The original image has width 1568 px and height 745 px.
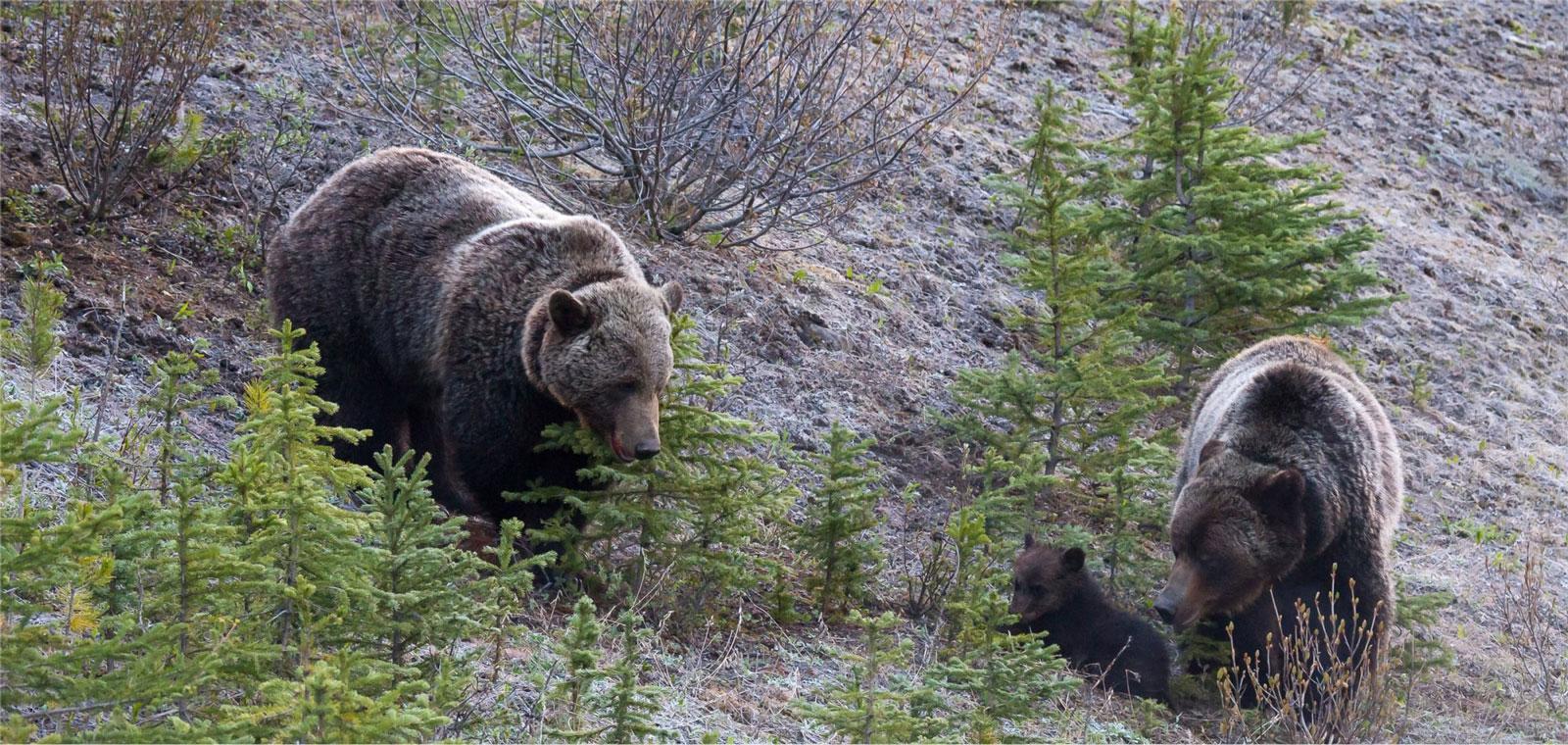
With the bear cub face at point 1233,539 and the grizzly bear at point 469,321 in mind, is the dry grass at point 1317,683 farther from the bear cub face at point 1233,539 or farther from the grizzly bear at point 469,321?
the grizzly bear at point 469,321

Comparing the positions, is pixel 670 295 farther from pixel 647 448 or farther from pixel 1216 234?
pixel 1216 234

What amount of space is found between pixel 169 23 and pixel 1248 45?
40.6 feet

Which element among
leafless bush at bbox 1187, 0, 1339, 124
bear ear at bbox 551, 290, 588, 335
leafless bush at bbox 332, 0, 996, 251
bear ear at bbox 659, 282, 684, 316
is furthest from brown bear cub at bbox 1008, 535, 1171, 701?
leafless bush at bbox 1187, 0, 1339, 124

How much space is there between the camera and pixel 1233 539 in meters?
7.00

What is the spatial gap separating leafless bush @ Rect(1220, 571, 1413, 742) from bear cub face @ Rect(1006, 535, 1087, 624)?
90cm

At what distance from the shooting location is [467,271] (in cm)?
686

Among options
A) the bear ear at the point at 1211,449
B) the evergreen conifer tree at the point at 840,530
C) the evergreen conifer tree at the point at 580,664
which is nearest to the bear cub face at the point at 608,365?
the evergreen conifer tree at the point at 840,530

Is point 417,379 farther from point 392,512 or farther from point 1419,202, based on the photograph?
point 1419,202

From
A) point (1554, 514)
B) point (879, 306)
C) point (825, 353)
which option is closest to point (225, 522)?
point (825, 353)

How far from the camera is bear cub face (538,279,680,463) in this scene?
Answer: 6312 mm

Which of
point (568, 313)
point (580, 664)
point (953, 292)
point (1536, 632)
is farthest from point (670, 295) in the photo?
point (1536, 632)

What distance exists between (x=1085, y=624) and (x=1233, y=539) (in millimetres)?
931

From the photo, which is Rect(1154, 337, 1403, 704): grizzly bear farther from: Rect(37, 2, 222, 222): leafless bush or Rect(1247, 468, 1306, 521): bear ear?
Rect(37, 2, 222, 222): leafless bush

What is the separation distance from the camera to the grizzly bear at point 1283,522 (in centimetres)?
700
